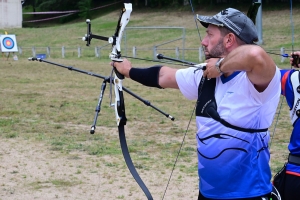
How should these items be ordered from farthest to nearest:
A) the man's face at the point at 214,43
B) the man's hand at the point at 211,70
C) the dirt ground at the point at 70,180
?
the dirt ground at the point at 70,180, the man's face at the point at 214,43, the man's hand at the point at 211,70

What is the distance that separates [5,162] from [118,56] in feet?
12.8

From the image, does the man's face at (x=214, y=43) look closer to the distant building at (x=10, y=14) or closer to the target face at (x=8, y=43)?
the target face at (x=8, y=43)

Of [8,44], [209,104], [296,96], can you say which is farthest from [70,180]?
[8,44]

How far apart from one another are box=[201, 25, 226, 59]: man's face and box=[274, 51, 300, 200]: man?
0.74 metres

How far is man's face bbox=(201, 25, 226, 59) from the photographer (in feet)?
7.81

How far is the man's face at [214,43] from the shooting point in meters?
2.38

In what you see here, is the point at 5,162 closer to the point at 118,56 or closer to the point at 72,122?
the point at 72,122

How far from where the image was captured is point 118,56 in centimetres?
281

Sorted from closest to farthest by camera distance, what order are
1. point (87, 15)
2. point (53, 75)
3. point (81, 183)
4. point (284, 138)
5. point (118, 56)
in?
point (118, 56), point (81, 183), point (284, 138), point (53, 75), point (87, 15)

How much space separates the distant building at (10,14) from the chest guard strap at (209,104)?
151 feet

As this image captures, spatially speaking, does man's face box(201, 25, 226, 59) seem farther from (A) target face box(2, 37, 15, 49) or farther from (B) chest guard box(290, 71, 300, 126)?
(A) target face box(2, 37, 15, 49)

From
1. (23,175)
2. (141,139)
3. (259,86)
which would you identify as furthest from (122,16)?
(141,139)

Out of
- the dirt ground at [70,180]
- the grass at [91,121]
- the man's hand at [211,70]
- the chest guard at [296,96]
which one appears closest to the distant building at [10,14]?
the grass at [91,121]

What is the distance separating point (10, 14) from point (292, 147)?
46402 millimetres
